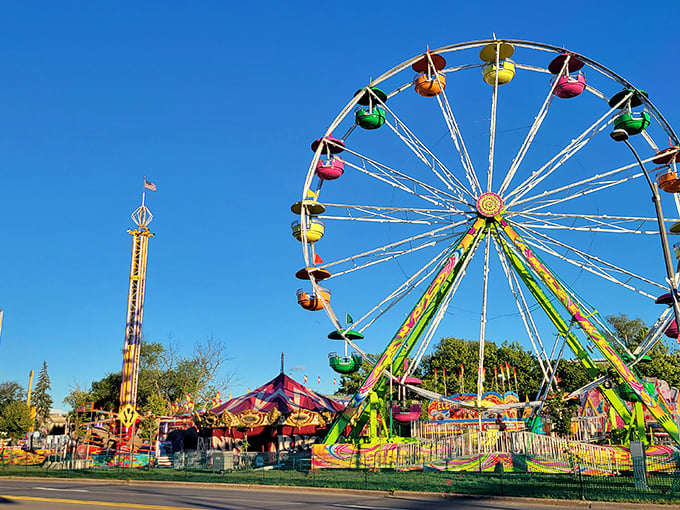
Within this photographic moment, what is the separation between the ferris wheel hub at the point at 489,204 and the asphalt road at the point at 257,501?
12.1 meters

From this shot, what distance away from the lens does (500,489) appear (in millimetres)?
17000

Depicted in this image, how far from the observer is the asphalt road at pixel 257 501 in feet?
47.1

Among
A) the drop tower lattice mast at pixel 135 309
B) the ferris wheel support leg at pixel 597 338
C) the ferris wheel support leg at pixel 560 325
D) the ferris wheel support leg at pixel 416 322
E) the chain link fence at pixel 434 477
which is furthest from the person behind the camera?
the drop tower lattice mast at pixel 135 309

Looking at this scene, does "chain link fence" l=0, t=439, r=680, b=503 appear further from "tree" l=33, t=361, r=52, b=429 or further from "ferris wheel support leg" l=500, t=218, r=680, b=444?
"tree" l=33, t=361, r=52, b=429

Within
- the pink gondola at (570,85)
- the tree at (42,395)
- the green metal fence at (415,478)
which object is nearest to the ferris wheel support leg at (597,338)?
the green metal fence at (415,478)

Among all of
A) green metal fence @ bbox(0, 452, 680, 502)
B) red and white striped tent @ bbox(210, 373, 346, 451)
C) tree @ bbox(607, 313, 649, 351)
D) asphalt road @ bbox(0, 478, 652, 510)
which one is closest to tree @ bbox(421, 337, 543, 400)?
tree @ bbox(607, 313, 649, 351)

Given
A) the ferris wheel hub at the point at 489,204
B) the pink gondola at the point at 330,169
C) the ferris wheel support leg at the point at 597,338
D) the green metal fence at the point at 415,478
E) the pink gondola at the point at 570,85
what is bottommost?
the green metal fence at the point at 415,478

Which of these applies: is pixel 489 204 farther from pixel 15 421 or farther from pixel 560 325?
pixel 15 421

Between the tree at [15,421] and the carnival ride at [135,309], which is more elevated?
the carnival ride at [135,309]

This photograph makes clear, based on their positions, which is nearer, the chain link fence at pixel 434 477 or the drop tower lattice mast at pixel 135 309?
the chain link fence at pixel 434 477

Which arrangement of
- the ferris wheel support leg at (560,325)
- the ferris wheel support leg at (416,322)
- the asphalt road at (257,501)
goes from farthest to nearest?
the ferris wheel support leg at (416,322) → the ferris wheel support leg at (560,325) → the asphalt road at (257,501)

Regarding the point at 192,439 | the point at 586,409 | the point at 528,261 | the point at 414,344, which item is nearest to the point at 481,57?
the point at 528,261

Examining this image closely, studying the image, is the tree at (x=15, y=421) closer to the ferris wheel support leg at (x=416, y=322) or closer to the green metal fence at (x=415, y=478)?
the green metal fence at (x=415, y=478)

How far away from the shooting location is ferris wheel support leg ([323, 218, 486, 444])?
82.7 feet
